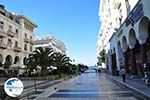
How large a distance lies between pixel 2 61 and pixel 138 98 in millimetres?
47267

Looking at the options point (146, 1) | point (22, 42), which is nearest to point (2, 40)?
point (22, 42)

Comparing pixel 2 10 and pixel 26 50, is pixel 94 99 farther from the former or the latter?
pixel 26 50

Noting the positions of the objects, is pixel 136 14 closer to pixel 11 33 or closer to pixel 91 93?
pixel 91 93

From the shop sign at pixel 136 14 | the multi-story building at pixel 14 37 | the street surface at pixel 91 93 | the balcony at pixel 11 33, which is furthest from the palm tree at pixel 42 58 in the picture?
the street surface at pixel 91 93

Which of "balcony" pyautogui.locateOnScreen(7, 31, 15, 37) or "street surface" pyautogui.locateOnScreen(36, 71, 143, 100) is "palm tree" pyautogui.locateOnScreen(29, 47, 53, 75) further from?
"street surface" pyautogui.locateOnScreen(36, 71, 143, 100)

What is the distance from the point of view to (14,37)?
215ft

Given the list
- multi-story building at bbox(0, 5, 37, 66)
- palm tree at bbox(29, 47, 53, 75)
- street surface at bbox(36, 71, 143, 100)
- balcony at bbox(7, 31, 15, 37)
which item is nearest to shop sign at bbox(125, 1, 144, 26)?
street surface at bbox(36, 71, 143, 100)

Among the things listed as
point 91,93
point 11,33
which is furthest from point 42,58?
point 91,93

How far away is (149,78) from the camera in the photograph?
20.6 meters

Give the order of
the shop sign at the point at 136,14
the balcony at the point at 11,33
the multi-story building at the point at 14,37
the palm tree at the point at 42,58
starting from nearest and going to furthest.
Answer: the shop sign at the point at 136,14
the palm tree at the point at 42,58
the multi-story building at the point at 14,37
the balcony at the point at 11,33

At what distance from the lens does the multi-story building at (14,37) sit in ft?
195

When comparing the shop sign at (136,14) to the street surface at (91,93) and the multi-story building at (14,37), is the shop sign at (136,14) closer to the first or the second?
the street surface at (91,93)

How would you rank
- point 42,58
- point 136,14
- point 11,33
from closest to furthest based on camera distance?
1. point 136,14
2. point 42,58
3. point 11,33

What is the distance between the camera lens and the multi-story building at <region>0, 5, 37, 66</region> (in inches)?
2336
